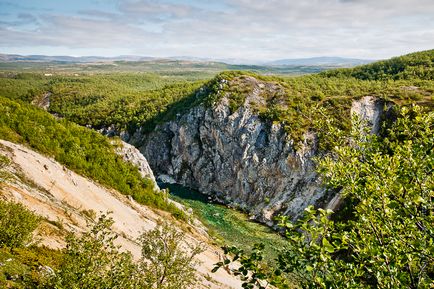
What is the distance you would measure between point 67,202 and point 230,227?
1237 inches

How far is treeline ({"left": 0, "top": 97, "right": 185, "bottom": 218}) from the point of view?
40031mm

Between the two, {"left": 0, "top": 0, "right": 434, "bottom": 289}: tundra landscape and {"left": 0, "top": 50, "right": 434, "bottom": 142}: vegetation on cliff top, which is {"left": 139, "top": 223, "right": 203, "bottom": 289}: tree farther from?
{"left": 0, "top": 50, "right": 434, "bottom": 142}: vegetation on cliff top

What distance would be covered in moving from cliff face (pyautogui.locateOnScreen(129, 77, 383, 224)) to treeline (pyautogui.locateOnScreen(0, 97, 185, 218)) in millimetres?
24023

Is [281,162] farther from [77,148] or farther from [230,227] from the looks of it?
[77,148]

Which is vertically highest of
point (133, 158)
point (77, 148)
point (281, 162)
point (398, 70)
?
point (398, 70)

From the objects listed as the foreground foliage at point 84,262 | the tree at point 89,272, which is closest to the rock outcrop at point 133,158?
the foreground foliage at point 84,262

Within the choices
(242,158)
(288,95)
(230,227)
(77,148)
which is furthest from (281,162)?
(77,148)

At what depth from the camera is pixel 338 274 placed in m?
7.50

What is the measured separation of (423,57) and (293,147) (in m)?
67.4

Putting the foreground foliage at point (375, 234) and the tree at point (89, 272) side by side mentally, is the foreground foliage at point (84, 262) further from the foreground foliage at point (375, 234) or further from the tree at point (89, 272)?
the foreground foliage at point (375, 234)

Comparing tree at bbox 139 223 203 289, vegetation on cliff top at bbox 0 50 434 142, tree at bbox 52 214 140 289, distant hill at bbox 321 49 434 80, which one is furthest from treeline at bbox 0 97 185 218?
distant hill at bbox 321 49 434 80

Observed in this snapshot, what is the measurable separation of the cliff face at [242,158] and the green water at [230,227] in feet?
11.0

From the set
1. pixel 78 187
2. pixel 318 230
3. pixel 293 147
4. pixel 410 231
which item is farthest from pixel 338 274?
pixel 293 147

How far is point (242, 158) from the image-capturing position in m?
74.2
